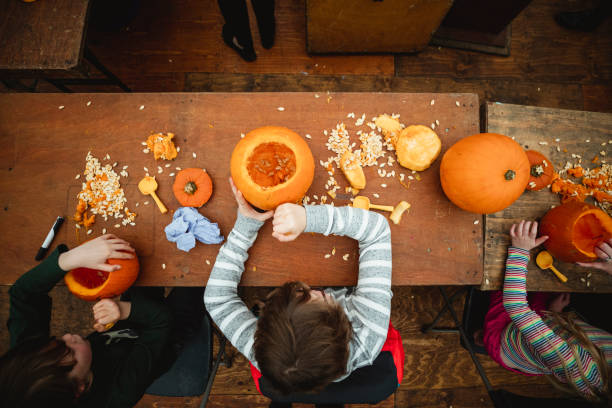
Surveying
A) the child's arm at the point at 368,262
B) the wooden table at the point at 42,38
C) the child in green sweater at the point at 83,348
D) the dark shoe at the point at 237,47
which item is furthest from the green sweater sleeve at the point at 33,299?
the dark shoe at the point at 237,47

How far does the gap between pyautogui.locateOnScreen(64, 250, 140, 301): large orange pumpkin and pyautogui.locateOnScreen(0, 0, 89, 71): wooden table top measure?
970 millimetres

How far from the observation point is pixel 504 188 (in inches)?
43.9

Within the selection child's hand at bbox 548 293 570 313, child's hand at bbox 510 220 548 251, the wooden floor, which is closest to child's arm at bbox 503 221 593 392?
child's hand at bbox 510 220 548 251

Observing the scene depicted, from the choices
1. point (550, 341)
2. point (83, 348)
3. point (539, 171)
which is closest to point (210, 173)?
point (83, 348)

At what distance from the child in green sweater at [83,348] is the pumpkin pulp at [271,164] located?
0.62m

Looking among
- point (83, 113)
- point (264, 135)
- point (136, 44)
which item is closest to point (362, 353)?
point (264, 135)

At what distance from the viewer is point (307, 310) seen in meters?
1.00

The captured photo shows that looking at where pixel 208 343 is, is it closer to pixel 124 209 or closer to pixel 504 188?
pixel 124 209

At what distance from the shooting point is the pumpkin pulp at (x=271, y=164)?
1099 millimetres

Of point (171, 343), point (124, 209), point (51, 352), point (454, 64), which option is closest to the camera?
point (51, 352)

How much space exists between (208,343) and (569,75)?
3.32 meters

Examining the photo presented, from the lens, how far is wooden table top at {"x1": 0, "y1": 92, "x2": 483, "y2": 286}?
1277 millimetres

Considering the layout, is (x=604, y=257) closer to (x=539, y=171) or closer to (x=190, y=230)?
(x=539, y=171)

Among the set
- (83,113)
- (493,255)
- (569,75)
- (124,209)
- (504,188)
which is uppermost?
(569,75)
